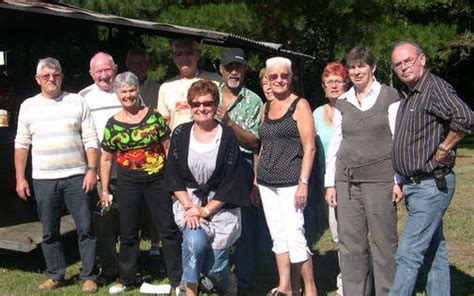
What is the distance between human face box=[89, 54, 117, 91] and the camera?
541 centimetres

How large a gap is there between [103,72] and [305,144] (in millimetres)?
1875

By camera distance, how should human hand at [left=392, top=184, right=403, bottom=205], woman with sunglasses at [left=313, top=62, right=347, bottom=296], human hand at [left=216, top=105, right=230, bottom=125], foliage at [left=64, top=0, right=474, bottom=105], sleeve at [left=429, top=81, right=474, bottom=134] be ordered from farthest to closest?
foliage at [left=64, top=0, right=474, bottom=105]
woman with sunglasses at [left=313, top=62, right=347, bottom=296]
human hand at [left=216, top=105, right=230, bottom=125]
human hand at [left=392, top=184, right=403, bottom=205]
sleeve at [left=429, top=81, right=474, bottom=134]

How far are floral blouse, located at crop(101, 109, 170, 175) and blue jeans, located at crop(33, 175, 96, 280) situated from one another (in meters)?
0.42

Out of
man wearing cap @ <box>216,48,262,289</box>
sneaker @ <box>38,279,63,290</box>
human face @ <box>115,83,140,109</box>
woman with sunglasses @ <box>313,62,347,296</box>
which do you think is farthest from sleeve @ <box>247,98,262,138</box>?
sneaker @ <box>38,279,63,290</box>

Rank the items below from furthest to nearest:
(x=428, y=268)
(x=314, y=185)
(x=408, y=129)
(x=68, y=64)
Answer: (x=68, y=64) → (x=314, y=185) → (x=428, y=268) → (x=408, y=129)

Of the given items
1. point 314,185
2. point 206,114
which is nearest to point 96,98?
point 206,114

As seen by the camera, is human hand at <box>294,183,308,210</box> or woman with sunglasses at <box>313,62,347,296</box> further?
woman with sunglasses at <box>313,62,347,296</box>

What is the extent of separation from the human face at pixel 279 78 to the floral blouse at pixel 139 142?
99cm

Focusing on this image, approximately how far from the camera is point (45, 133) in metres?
5.15

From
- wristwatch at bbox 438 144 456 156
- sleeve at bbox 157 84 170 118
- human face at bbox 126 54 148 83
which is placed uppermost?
human face at bbox 126 54 148 83

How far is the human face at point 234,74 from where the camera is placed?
5.15 m

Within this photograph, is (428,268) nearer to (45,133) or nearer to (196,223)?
(196,223)

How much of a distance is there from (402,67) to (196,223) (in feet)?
5.69

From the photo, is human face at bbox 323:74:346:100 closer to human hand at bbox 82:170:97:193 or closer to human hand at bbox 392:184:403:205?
human hand at bbox 392:184:403:205
